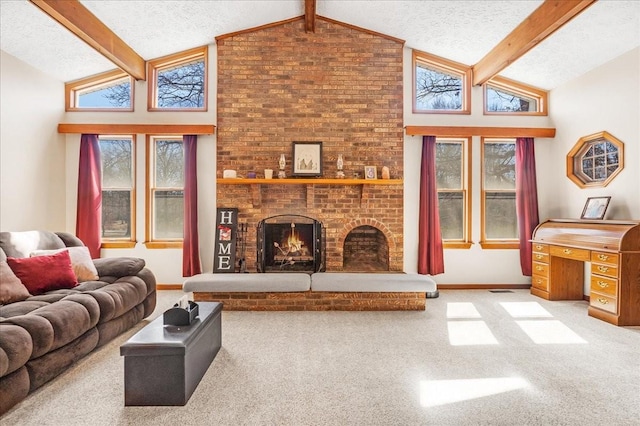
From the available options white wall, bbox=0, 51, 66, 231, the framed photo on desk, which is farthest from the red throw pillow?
the framed photo on desk

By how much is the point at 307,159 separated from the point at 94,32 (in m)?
2.92

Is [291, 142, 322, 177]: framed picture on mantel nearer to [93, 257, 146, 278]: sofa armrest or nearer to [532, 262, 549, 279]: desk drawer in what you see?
[93, 257, 146, 278]: sofa armrest

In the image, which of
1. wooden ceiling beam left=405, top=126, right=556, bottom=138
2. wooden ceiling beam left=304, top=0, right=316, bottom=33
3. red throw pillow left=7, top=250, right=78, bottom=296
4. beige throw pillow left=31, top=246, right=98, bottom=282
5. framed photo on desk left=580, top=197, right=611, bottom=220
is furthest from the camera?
wooden ceiling beam left=405, top=126, right=556, bottom=138

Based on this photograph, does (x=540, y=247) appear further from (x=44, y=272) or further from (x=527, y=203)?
(x=44, y=272)

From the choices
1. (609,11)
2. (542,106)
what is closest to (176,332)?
(609,11)

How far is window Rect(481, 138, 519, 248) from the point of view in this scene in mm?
5590

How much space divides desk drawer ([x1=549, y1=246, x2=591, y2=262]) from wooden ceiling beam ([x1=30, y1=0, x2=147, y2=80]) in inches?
242

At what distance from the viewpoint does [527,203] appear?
538cm

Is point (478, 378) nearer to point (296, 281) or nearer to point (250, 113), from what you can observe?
point (296, 281)

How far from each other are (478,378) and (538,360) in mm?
700

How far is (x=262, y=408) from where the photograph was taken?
2.15 meters

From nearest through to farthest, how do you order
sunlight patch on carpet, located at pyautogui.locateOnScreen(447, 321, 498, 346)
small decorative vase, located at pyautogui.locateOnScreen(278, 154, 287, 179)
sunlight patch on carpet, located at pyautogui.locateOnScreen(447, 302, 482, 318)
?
sunlight patch on carpet, located at pyautogui.locateOnScreen(447, 321, 498, 346) → sunlight patch on carpet, located at pyautogui.locateOnScreen(447, 302, 482, 318) → small decorative vase, located at pyautogui.locateOnScreen(278, 154, 287, 179)

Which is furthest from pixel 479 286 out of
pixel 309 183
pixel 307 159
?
pixel 307 159

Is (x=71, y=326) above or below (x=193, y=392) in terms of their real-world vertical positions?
above
